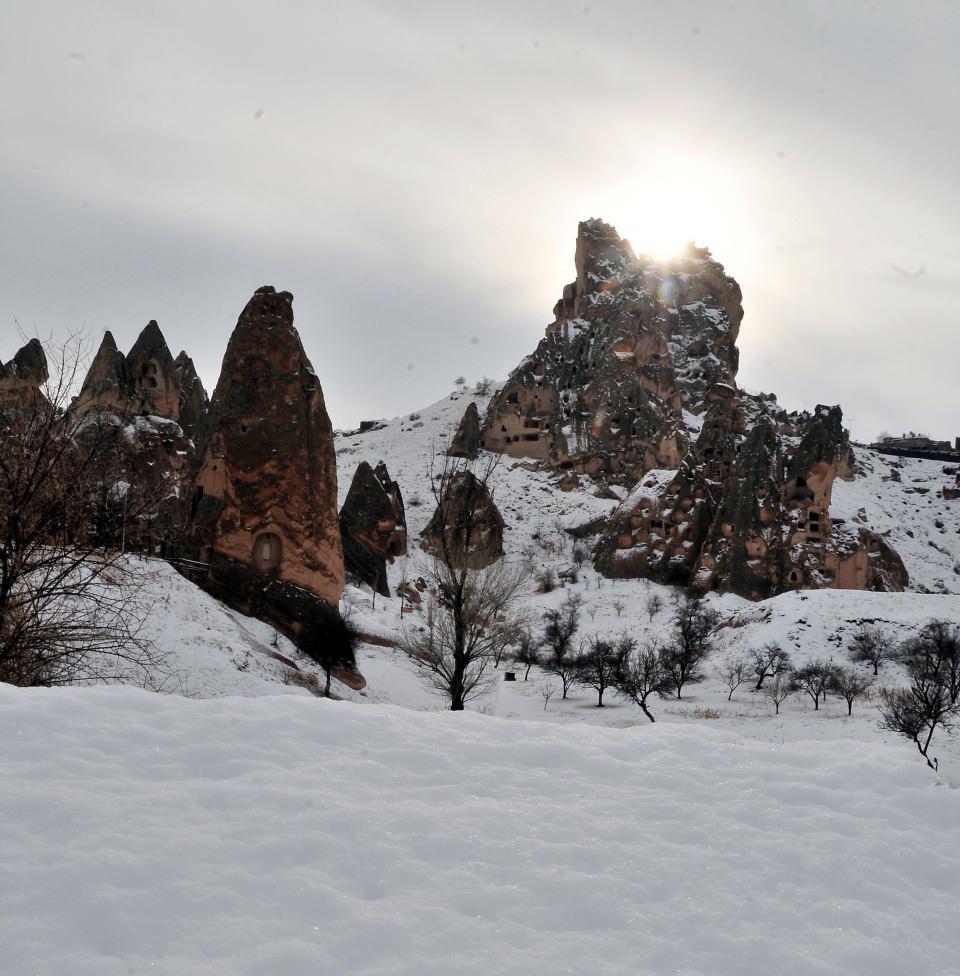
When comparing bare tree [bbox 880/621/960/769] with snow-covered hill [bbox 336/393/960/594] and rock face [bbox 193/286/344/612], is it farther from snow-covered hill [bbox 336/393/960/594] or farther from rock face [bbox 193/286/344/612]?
snow-covered hill [bbox 336/393/960/594]

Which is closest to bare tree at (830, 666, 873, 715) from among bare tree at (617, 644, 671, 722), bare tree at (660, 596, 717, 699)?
bare tree at (660, 596, 717, 699)

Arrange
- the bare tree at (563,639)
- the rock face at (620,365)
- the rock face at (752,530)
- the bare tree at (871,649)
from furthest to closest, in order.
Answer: the rock face at (620,365), the rock face at (752,530), the bare tree at (871,649), the bare tree at (563,639)

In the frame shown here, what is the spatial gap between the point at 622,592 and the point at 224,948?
54.0 m

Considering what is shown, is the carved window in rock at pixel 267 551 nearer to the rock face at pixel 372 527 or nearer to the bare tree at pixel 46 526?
the bare tree at pixel 46 526

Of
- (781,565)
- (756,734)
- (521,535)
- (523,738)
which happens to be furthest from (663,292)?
(523,738)

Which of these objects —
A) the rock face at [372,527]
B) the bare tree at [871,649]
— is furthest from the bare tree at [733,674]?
the rock face at [372,527]

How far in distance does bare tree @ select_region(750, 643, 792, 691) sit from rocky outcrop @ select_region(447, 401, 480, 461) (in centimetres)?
5310

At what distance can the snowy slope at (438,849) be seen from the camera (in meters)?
3.47

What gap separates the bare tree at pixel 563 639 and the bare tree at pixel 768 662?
8826mm

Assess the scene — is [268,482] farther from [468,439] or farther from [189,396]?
[468,439]

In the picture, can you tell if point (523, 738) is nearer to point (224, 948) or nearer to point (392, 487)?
point (224, 948)

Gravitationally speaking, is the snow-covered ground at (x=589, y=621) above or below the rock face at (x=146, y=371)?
below

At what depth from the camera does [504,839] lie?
15.2 ft

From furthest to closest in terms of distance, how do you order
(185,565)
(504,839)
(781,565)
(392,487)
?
(392,487) → (781,565) → (185,565) → (504,839)
